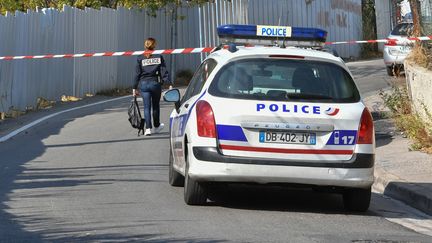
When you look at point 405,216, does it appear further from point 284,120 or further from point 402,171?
point 402,171

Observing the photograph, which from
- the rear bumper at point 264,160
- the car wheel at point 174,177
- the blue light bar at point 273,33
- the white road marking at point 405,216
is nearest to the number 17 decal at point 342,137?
the rear bumper at point 264,160

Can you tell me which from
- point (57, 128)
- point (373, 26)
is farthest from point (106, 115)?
point (373, 26)

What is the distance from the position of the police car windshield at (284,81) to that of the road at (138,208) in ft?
3.91

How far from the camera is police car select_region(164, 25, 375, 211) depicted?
9.02 metres

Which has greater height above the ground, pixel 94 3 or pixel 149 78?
pixel 94 3

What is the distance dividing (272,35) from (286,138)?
7.20 ft

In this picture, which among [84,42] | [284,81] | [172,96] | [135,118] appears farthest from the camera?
[84,42]

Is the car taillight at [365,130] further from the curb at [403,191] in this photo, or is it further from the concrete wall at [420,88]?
the concrete wall at [420,88]

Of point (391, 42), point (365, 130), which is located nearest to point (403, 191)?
point (365, 130)

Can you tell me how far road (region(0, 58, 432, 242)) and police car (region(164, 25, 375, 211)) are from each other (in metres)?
0.41

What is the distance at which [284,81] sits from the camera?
966 centimetres

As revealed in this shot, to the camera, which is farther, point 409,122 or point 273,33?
point 409,122

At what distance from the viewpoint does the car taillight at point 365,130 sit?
30.1 feet

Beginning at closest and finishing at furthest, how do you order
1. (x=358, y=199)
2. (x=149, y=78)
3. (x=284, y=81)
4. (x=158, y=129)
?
(x=358, y=199)
(x=284, y=81)
(x=149, y=78)
(x=158, y=129)
